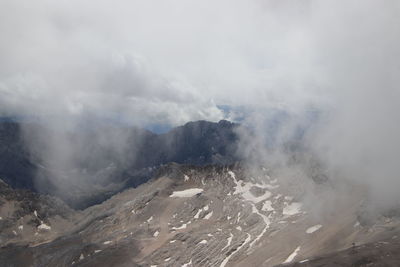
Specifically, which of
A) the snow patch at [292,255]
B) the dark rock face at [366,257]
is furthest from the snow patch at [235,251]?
the dark rock face at [366,257]

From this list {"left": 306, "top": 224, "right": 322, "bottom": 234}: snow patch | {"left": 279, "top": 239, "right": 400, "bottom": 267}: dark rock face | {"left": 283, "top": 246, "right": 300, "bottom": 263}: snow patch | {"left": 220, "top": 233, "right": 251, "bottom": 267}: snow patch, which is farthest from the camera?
{"left": 306, "top": 224, "right": 322, "bottom": 234}: snow patch

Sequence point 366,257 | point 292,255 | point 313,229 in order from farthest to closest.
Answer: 1. point 313,229
2. point 292,255
3. point 366,257

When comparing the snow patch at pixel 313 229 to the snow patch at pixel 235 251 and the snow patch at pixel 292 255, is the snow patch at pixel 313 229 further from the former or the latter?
the snow patch at pixel 235 251

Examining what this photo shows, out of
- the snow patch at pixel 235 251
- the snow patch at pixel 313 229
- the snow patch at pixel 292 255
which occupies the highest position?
the snow patch at pixel 292 255

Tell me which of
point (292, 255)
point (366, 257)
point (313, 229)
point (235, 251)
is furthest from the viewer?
point (313, 229)

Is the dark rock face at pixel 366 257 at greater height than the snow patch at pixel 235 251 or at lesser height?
greater

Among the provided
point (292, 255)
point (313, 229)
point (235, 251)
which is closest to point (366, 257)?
point (292, 255)

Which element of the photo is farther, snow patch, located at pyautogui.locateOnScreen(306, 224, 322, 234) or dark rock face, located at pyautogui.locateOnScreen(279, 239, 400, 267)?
snow patch, located at pyautogui.locateOnScreen(306, 224, 322, 234)

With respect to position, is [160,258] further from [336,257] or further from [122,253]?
[336,257]

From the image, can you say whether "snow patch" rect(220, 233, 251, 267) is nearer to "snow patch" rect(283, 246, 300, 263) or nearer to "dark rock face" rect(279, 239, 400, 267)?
"snow patch" rect(283, 246, 300, 263)

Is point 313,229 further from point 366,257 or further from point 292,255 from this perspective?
point 366,257

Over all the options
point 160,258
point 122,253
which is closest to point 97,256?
point 122,253

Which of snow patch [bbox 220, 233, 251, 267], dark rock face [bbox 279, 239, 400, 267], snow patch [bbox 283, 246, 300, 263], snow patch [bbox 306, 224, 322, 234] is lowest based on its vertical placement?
snow patch [bbox 220, 233, 251, 267]

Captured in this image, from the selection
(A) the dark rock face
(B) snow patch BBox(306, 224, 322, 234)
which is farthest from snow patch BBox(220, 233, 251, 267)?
(A) the dark rock face
